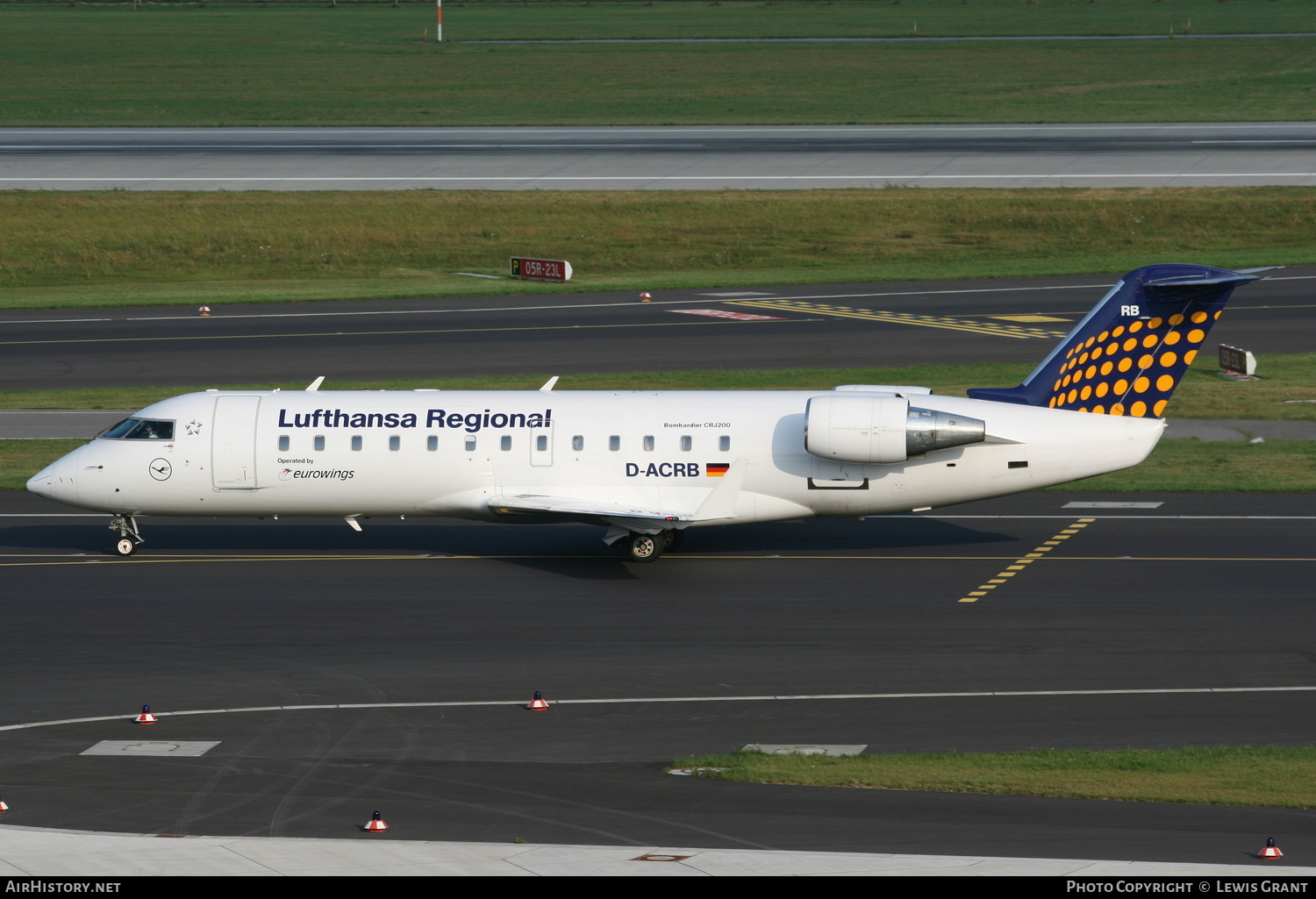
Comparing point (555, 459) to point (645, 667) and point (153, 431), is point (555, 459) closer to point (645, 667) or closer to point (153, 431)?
point (645, 667)

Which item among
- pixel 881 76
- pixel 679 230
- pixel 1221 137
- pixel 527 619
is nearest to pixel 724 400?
pixel 527 619

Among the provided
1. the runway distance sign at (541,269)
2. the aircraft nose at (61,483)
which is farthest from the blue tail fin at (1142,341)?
the runway distance sign at (541,269)

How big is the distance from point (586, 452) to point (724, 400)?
3.15m

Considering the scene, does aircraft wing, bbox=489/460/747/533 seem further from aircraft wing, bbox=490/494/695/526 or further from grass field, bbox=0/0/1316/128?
grass field, bbox=0/0/1316/128

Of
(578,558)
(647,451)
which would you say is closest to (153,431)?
(578,558)

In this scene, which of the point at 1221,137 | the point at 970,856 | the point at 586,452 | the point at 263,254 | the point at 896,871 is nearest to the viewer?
the point at 896,871

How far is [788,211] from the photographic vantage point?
76438 millimetres

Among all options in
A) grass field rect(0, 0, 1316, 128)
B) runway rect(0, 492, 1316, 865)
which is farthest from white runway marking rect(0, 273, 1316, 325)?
grass field rect(0, 0, 1316, 128)

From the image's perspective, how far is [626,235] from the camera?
246 ft

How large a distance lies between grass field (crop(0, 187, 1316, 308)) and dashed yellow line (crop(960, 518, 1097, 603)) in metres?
34.9

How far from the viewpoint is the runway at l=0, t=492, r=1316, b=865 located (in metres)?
19.3

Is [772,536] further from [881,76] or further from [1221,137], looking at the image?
[881,76]

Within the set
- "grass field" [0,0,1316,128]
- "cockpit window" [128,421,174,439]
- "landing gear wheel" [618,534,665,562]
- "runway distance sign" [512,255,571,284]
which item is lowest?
"landing gear wheel" [618,534,665,562]

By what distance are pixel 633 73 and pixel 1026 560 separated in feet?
322
